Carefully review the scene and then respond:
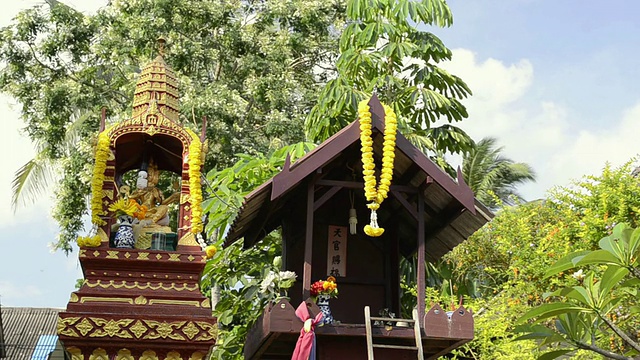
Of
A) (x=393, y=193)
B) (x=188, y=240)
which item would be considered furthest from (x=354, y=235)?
(x=188, y=240)

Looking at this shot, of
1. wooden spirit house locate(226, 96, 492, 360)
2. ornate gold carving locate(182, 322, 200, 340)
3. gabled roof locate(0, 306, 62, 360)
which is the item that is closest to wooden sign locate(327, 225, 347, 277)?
wooden spirit house locate(226, 96, 492, 360)

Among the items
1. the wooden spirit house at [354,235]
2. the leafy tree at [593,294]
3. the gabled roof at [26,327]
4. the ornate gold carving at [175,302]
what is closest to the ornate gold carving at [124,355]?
the ornate gold carving at [175,302]

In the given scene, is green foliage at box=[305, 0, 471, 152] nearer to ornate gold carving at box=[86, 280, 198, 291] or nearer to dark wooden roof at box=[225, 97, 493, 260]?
dark wooden roof at box=[225, 97, 493, 260]

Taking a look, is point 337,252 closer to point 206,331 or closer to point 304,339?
point 304,339

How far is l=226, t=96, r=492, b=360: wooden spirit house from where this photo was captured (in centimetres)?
855

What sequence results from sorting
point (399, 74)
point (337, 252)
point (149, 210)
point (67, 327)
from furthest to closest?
point (399, 74) < point (337, 252) < point (149, 210) < point (67, 327)

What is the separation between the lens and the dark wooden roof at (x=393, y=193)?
8.70 meters

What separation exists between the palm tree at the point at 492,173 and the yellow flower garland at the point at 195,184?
13.3m

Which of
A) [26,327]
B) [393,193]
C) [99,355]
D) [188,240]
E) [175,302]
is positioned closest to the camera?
[99,355]

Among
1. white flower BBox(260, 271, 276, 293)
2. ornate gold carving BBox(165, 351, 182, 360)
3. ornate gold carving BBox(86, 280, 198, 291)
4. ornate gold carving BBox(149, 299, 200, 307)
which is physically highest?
white flower BBox(260, 271, 276, 293)

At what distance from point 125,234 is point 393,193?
114 inches

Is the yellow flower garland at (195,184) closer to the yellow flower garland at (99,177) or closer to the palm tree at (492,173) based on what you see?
the yellow flower garland at (99,177)

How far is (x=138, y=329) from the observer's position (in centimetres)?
764

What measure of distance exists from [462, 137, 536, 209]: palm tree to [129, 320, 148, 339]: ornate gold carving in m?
14.4
